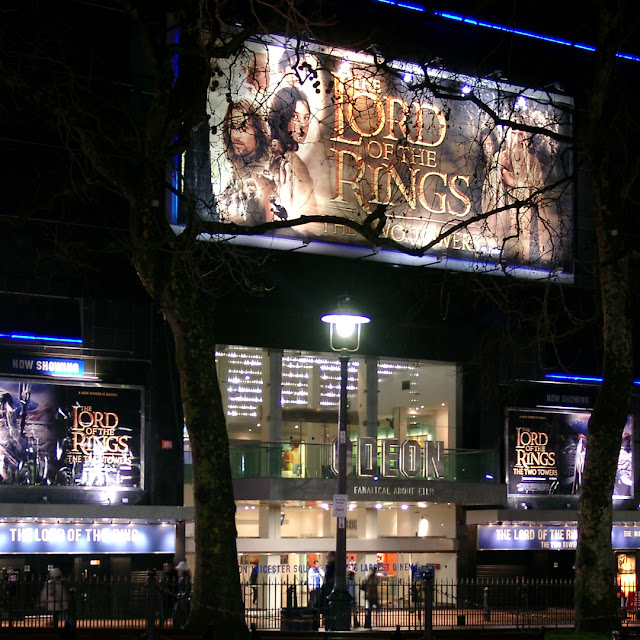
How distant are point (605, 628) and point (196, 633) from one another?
280 inches

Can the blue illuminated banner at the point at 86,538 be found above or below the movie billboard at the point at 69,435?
below

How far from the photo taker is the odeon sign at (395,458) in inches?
1281

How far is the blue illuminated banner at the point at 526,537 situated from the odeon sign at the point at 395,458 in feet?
9.38

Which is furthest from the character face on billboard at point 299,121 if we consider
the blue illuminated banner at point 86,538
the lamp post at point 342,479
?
the blue illuminated banner at point 86,538

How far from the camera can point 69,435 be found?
2956 centimetres

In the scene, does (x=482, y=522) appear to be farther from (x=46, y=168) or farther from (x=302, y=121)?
(x=46, y=168)

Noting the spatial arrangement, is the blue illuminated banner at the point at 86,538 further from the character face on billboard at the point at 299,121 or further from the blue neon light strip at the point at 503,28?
the blue neon light strip at the point at 503,28

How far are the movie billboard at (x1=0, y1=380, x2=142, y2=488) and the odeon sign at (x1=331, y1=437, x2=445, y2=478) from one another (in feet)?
19.6

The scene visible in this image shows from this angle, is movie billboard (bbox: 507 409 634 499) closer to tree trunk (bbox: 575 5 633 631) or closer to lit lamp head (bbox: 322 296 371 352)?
lit lamp head (bbox: 322 296 371 352)

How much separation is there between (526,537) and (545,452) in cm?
293

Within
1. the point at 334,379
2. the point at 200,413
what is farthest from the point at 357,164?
the point at 200,413

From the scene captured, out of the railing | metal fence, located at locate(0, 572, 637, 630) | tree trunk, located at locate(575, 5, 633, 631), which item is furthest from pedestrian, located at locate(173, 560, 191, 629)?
tree trunk, located at locate(575, 5, 633, 631)

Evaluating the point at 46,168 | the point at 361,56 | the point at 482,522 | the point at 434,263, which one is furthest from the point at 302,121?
the point at 482,522

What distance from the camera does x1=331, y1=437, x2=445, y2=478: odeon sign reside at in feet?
107
